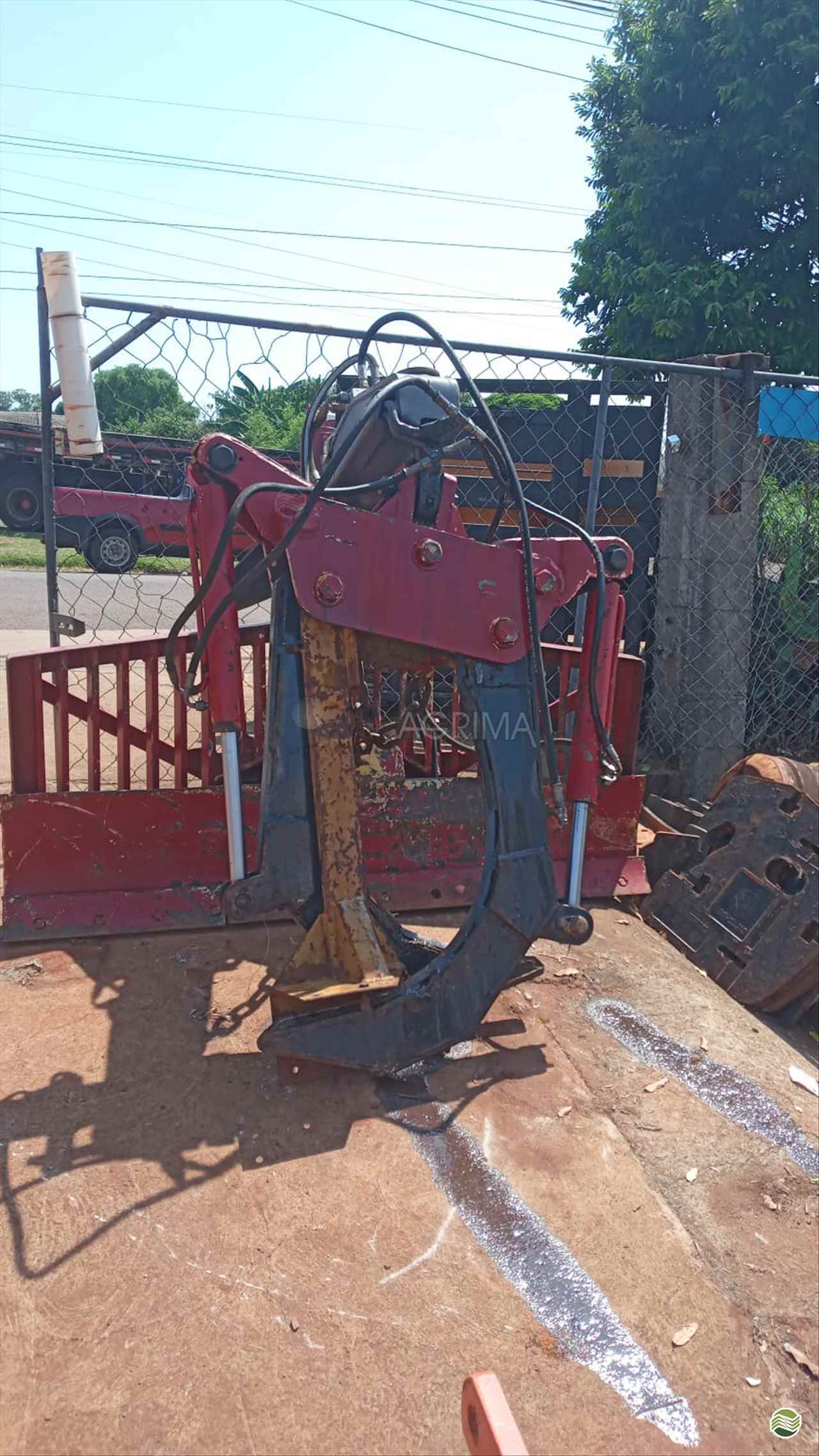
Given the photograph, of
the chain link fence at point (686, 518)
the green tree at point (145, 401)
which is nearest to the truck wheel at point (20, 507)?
the green tree at point (145, 401)

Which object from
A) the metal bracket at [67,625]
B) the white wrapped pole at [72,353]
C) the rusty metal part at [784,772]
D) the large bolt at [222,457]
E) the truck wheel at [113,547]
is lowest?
the rusty metal part at [784,772]

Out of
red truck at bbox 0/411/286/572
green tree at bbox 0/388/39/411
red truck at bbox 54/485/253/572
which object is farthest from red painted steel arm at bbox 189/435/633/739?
green tree at bbox 0/388/39/411

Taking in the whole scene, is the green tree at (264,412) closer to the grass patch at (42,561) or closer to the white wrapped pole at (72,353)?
the white wrapped pole at (72,353)

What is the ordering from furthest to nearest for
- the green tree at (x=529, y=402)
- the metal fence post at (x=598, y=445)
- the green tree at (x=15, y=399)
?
the green tree at (x=15, y=399) → the green tree at (x=529, y=402) → the metal fence post at (x=598, y=445)

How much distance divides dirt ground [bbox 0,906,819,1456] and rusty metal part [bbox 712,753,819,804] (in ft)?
3.72

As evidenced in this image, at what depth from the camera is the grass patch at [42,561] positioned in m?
15.8

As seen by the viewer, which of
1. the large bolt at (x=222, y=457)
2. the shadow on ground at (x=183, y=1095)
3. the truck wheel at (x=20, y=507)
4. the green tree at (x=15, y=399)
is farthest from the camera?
the green tree at (x=15, y=399)

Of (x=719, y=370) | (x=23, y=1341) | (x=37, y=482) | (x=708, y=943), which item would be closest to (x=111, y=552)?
(x=37, y=482)

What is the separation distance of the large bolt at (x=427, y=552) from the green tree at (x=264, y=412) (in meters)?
1.76

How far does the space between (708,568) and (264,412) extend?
12.2 ft

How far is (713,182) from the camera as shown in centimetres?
1248

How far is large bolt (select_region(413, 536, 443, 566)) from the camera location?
8.04 ft

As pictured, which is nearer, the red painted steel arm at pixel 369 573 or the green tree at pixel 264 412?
the red painted steel arm at pixel 369 573

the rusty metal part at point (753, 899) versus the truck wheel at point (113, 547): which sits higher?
the truck wheel at point (113, 547)
